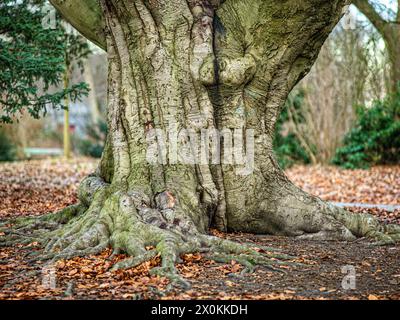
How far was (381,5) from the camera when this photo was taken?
47.6ft

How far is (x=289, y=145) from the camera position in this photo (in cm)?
2200

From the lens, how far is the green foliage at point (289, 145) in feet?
70.0

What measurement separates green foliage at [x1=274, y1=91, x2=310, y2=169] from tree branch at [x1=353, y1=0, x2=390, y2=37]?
17.1 feet

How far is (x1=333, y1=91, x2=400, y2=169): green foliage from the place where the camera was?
2019 centimetres

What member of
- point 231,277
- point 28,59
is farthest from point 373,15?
point 231,277

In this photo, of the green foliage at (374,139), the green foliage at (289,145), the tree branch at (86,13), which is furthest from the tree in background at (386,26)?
the tree branch at (86,13)

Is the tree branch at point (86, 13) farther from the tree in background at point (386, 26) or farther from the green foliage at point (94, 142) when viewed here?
the green foliage at point (94, 142)

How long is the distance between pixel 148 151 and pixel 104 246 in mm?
1461

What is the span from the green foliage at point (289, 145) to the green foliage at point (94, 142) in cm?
804

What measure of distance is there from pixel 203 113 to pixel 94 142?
2171cm

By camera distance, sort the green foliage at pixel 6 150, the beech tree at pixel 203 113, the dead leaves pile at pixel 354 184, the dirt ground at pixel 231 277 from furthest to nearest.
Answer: the green foliage at pixel 6 150 → the dead leaves pile at pixel 354 184 → the beech tree at pixel 203 113 → the dirt ground at pixel 231 277

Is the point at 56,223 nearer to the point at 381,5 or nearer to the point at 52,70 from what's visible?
the point at 52,70

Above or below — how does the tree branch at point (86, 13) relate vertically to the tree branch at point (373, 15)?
below

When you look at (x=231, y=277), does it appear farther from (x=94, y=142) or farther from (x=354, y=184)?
(x=94, y=142)
